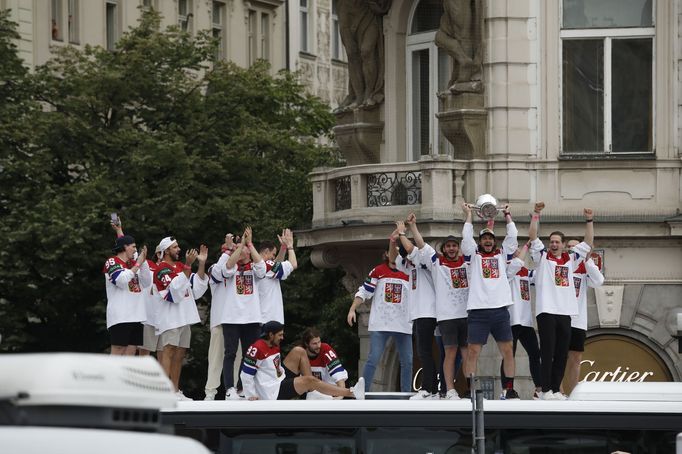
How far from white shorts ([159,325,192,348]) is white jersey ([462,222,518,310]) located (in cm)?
329

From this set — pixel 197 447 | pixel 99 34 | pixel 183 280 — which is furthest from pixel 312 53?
pixel 197 447

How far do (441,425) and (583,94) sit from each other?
10.6 metres

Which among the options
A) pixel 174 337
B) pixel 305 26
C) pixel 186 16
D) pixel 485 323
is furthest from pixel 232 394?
pixel 305 26

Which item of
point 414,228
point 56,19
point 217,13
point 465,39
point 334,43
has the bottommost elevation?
point 414,228

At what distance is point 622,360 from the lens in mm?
27531

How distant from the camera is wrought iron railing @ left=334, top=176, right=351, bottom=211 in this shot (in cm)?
2916

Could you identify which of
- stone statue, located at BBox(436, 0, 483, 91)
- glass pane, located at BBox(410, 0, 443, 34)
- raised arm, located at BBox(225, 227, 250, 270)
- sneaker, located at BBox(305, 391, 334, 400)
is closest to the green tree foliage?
glass pane, located at BBox(410, 0, 443, 34)

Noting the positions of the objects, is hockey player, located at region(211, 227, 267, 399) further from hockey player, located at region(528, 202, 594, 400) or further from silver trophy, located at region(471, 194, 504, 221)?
hockey player, located at region(528, 202, 594, 400)

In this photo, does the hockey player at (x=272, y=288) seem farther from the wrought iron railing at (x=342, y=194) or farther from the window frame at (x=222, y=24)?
the window frame at (x=222, y=24)

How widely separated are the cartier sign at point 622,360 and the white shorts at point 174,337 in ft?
24.1

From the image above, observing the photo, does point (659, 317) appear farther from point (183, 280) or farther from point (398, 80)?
point (183, 280)

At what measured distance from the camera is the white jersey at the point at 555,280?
815 inches

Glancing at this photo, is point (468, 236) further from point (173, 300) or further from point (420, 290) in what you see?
point (173, 300)

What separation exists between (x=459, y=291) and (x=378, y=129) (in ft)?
32.2
